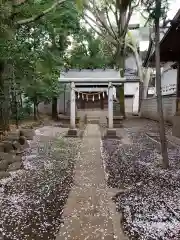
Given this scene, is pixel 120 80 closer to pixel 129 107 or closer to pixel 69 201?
pixel 69 201

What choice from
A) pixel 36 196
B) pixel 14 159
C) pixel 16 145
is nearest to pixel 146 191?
pixel 36 196

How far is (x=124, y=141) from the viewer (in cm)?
1275

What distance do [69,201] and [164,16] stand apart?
16.2 ft

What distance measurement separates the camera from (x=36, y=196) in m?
5.56

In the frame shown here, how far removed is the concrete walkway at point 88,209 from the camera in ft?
13.1

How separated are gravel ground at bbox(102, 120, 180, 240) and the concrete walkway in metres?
0.24

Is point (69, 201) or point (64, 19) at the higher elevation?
point (64, 19)

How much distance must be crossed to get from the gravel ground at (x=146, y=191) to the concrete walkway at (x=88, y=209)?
24 cm

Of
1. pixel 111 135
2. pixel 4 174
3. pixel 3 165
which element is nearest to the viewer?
pixel 4 174

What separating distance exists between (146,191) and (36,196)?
1885 mm

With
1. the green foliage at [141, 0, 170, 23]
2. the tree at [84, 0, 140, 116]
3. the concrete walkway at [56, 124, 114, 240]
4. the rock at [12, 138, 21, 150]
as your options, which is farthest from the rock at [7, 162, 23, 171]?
the tree at [84, 0, 140, 116]

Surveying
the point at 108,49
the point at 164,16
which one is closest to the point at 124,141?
the point at 164,16

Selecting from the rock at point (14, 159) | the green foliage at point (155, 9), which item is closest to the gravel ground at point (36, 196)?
the rock at point (14, 159)

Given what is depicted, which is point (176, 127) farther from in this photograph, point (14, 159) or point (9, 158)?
point (9, 158)
